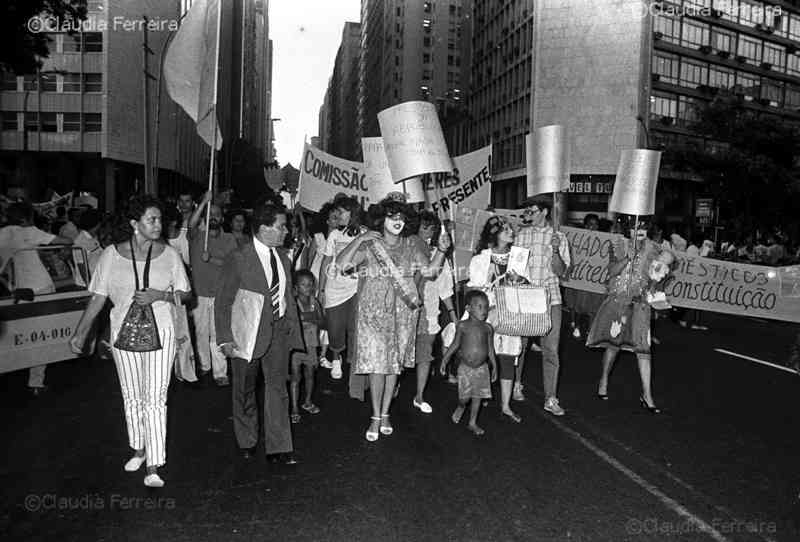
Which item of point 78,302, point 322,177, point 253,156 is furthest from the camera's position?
point 253,156

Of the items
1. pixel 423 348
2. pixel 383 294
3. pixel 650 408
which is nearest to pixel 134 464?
pixel 383 294

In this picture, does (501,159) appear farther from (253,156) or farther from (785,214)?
(785,214)

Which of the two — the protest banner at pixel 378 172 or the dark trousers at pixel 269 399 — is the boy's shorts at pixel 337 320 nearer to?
the protest banner at pixel 378 172

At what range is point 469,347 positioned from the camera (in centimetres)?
634

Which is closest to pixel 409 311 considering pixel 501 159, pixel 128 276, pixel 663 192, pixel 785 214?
pixel 128 276

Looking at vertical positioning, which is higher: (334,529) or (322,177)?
(322,177)

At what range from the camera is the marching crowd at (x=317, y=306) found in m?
4.88

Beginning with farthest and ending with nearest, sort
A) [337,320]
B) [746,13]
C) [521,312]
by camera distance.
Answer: [746,13] → [337,320] → [521,312]

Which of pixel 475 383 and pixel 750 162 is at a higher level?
pixel 750 162

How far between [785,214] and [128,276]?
34.5m

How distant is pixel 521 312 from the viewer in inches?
265

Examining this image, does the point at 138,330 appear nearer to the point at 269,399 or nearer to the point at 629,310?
the point at 269,399

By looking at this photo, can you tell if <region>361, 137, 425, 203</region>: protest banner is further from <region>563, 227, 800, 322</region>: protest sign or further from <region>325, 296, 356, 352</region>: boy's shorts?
<region>563, 227, 800, 322</region>: protest sign

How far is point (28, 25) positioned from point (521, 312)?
39.2ft
